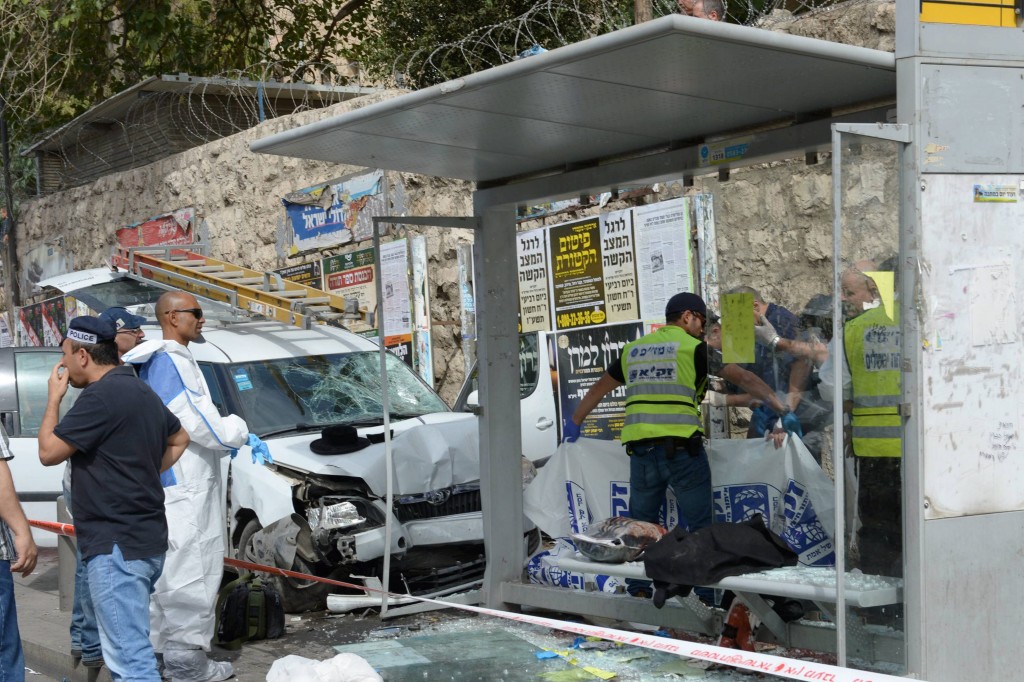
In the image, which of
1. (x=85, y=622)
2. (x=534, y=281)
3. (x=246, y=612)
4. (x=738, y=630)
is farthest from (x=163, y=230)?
(x=738, y=630)

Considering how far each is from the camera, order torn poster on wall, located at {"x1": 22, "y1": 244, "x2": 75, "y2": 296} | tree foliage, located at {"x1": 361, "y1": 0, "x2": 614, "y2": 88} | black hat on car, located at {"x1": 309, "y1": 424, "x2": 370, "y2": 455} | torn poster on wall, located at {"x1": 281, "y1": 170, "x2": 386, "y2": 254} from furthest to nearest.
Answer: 1. torn poster on wall, located at {"x1": 22, "y1": 244, "x2": 75, "y2": 296}
2. tree foliage, located at {"x1": 361, "y1": 0, "x2": 614, "y2": 88}
3. torn poster on wall, located at {"x1": 281, "y1": 170, "x2": 386, "y2": 254}
4. black hat on car, located at {"x1": 309, "y1": 424, "x2": 370, "y2": 455}

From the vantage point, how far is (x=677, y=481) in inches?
258

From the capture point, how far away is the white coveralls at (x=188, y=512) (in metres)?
6.02

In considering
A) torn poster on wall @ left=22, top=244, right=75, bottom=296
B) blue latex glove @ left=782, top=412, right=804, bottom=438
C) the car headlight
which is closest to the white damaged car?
the car headlight

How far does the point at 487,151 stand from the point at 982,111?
111 inches

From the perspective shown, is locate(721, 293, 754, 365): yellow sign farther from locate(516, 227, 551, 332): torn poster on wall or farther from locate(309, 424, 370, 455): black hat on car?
locate(516, 227, 551, 332): torn poster on wall

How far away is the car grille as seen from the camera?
7.77 meters

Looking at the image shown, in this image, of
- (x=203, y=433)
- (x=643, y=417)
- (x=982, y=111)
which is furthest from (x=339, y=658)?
(x=982, y=111)

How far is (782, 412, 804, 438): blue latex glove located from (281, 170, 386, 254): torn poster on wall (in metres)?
6.59

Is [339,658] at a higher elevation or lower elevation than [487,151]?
lower

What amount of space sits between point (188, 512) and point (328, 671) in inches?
45.5

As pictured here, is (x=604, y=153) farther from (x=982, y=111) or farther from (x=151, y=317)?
(x=151, y=317)

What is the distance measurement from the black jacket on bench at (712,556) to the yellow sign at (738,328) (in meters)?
1.26

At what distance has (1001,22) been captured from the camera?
4910 millimetres
